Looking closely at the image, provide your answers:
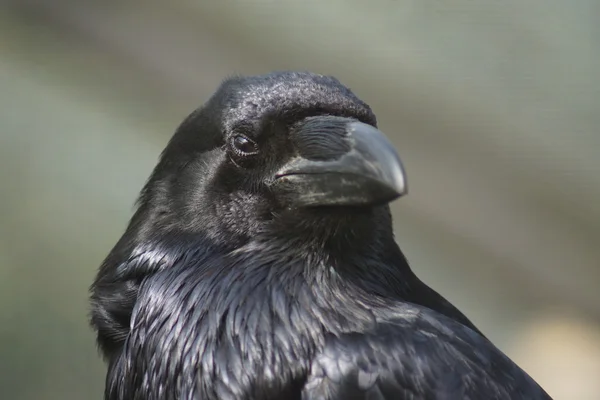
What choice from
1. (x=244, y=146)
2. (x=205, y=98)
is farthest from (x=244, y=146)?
(x=205, y=98)

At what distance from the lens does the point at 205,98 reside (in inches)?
125

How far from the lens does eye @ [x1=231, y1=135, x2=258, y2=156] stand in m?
1.31

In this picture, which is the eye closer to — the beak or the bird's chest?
the beak

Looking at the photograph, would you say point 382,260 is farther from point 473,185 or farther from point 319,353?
point 473,185

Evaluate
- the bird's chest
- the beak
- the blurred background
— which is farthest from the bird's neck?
the blurred background

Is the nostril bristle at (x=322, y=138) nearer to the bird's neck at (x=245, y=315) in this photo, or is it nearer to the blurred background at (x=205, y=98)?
the bird's neck at (x=245, y=315)

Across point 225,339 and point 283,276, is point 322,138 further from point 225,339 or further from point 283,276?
point 225,339

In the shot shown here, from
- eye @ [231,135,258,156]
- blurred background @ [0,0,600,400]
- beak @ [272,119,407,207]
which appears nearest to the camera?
beak @ [272,119,407,207]

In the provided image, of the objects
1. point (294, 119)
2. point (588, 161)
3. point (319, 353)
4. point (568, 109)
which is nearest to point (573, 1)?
point (568, 109)

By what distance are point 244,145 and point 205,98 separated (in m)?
1.93

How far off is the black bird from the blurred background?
1.72 meters

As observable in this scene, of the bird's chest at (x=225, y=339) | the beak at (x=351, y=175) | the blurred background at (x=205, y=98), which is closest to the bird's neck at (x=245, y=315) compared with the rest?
the bird's chest at (x=225, y=339)

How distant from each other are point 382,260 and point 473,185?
6.55 ft

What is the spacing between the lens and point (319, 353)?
118cm
